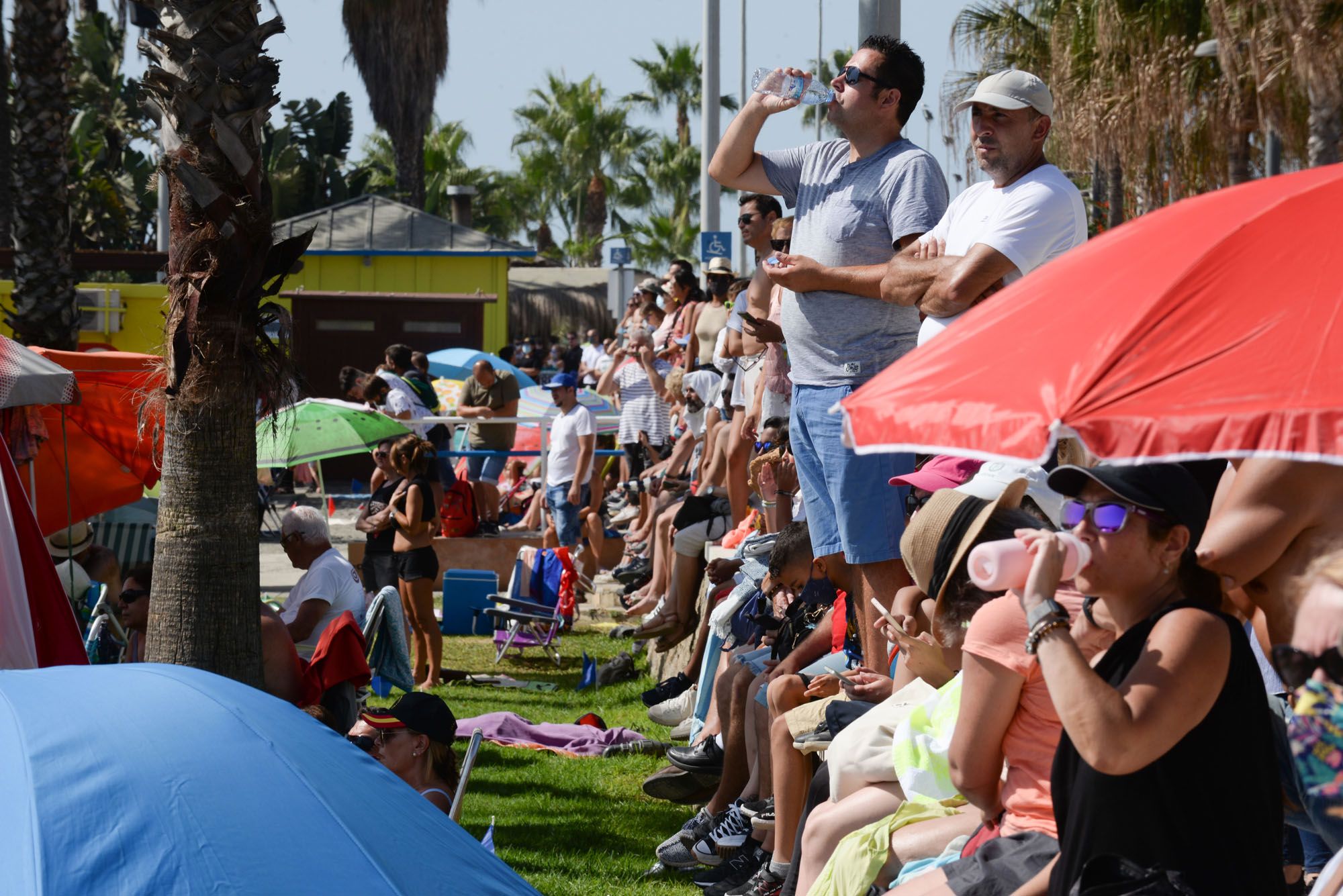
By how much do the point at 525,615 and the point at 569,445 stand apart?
2.81 m

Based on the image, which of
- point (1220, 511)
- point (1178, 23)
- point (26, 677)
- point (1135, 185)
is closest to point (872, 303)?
point (1220, 511)

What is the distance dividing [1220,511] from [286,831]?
6.83ft

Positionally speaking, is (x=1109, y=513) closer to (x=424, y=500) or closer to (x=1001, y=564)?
(x=1001, y=564)

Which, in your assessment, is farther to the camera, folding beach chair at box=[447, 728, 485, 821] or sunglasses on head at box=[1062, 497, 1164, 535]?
folding beach chair at box=[447, 728, 485, 821]

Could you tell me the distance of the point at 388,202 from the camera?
33.0 m

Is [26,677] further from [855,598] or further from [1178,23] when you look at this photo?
[1178,23]

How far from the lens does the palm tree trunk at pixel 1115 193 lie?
28297 millimetres

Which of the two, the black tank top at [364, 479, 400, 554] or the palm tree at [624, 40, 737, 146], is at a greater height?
the palm tree at [624, 40, 737, 146]

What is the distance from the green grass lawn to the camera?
6664 millimetres

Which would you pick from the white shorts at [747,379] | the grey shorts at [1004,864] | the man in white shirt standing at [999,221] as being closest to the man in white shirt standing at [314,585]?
the white shorts at [747,379]

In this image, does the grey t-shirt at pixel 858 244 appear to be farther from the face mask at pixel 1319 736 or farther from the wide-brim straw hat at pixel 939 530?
the face mask at pixel 1319 736

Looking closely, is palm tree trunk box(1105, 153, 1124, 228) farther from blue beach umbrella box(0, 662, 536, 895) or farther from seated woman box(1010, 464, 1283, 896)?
blue beach umbrella box(0, 662, 536, 895)

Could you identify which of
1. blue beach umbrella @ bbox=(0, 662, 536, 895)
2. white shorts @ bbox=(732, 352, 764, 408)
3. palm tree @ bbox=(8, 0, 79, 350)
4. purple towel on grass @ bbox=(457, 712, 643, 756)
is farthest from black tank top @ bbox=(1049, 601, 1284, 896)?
palm tree @ bbox=(8, 0, 79, 350)

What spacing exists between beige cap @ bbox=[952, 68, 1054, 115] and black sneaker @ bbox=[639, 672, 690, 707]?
17.0 feet
